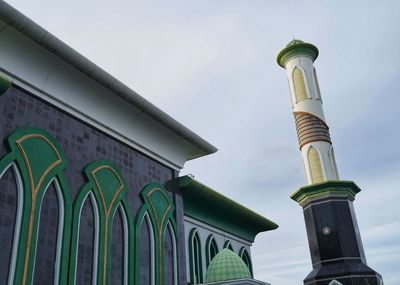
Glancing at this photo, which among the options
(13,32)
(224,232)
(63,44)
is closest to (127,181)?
(63,44)

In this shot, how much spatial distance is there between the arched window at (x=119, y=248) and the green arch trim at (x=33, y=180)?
160cm

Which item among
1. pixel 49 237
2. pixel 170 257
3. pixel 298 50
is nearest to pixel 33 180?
pixel 49 237

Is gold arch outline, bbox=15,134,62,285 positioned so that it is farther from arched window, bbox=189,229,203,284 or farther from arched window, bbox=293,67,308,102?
arched window, bbox=293,67,308,102

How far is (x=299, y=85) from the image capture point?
2161 centimetres

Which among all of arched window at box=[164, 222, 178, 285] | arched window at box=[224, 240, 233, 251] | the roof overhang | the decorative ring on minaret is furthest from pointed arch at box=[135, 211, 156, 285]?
the decorative ring on minaret

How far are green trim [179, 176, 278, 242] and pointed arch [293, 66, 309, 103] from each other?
6.06 m

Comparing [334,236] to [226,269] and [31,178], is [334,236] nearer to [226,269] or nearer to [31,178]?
[226,269]

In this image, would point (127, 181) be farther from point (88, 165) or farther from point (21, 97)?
point (21, 97)

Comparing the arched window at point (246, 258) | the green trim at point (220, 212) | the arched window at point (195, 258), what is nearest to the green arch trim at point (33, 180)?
the green trim at point (220, 212)

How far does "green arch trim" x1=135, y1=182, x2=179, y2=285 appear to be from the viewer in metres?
11.9

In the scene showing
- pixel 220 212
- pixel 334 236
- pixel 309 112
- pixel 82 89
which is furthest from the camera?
pixel 309 112

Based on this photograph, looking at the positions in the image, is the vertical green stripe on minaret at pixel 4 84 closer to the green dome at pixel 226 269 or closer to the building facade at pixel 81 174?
the building facade at pixel 81 174

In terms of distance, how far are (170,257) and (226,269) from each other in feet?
6.32

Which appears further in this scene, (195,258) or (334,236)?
(334,236)
